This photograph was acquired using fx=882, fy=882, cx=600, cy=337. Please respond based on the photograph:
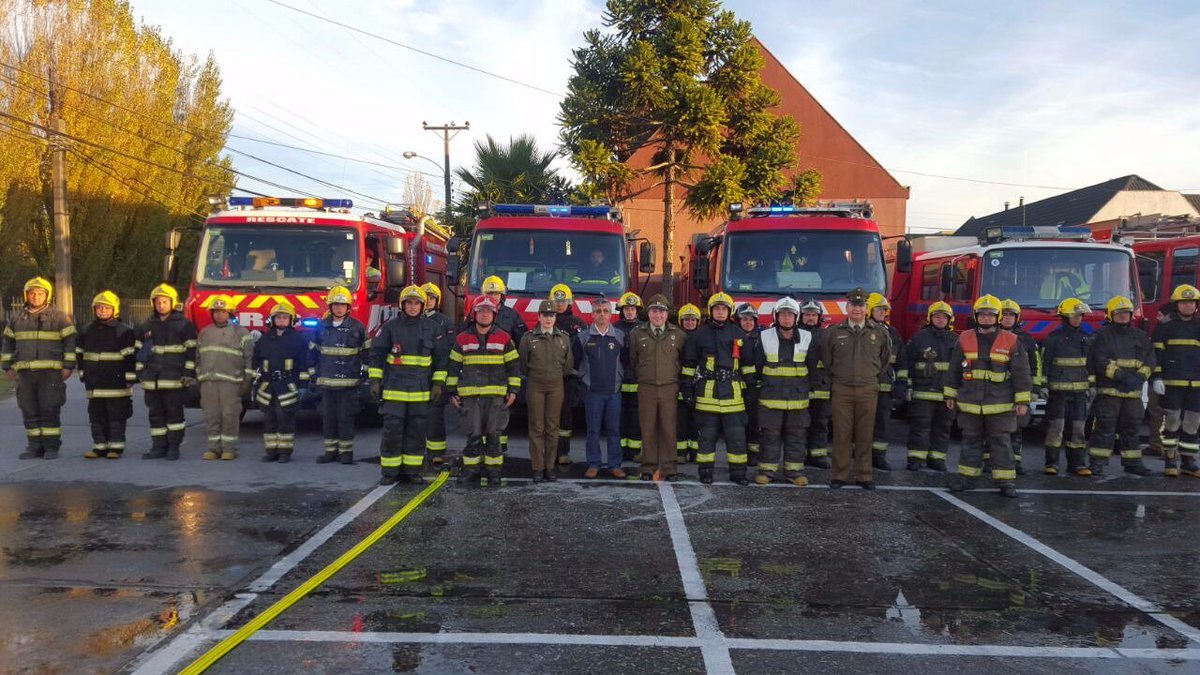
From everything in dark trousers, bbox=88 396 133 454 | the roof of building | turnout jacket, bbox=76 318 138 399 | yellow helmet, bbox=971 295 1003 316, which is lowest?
dark trousers, bbox=88 396 133 454

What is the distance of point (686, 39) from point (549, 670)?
15.9 m

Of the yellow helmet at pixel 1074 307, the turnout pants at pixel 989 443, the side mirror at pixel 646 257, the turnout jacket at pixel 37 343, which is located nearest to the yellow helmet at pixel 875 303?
the turnout pants at pixel 989 443

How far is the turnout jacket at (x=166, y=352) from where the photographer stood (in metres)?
8.89

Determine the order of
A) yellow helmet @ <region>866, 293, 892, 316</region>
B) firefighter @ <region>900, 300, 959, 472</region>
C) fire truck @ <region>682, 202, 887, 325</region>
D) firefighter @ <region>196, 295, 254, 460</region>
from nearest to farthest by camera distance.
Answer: firefighter @ <region>900, 300, 959, 472</region> → firefighter @ <region>196, 295, 254, 460</region> → yellow helmet @ <region>866, 293, 892, 316</region> → fire truck @ <region>682, 202, 887, 325</region>

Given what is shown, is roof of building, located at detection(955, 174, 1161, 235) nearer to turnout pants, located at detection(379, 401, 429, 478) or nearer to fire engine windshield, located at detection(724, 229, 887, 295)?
fire engine windshield, located at detection(724, 229, 887, 295)

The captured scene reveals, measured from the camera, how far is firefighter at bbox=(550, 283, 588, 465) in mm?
8672

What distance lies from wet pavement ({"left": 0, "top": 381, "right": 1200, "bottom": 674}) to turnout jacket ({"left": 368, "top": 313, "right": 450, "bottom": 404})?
88 centimetres

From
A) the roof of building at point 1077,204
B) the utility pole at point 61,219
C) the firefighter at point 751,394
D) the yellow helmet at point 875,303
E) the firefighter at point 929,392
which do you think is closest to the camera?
the firefighter at point 751,394

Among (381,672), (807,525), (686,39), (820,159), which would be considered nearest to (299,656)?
(381,672)

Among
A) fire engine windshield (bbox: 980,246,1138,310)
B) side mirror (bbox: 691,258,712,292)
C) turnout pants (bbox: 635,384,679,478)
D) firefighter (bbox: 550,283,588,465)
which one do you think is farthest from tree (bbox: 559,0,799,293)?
turnout pants (bbox: 635,384,679,478)

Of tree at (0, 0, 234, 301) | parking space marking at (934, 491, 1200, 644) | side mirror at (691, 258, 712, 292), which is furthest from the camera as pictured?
tree at (0, 0, 234, 301)

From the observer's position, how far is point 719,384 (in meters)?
8.05

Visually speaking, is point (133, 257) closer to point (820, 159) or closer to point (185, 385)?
point (185, 385)

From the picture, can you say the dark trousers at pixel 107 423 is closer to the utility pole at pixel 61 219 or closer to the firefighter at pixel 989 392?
the firefighter at pixel 989 392
